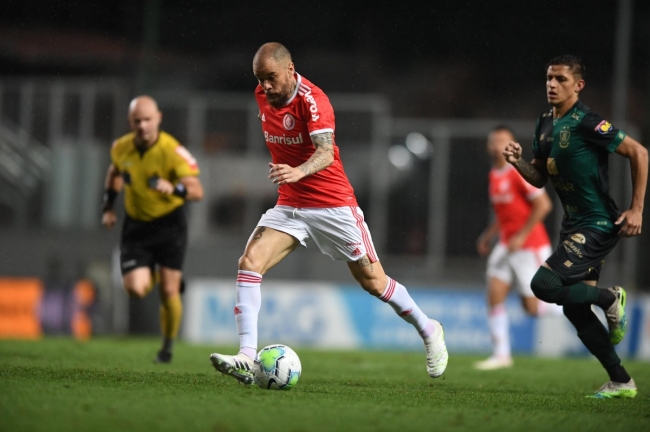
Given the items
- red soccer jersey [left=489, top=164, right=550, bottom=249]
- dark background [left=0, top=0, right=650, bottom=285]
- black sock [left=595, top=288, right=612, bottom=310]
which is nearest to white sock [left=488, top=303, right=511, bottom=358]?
red soccer jersey [left=489, top=164, right=550, bottom=249]

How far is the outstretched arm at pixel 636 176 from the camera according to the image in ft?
21.1

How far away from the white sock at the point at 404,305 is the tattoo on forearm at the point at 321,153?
1.23 metres

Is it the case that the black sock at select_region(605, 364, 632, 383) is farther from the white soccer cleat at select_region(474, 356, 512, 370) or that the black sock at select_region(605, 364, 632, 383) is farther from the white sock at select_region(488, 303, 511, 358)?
the white sock at select_region(488, 303, 511, 358)

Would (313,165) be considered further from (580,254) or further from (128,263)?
(128,263)

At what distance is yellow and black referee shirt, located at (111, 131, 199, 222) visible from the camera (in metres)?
8.51

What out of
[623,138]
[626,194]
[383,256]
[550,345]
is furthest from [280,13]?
[623,138]

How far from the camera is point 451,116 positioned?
822 inches

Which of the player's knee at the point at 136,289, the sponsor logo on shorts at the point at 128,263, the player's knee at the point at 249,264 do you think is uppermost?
the player's knee at the point at 249,264

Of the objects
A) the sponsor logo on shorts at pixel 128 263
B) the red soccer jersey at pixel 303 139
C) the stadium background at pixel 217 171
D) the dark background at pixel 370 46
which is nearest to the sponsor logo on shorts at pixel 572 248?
the red soccer jersey at pixel 303 139

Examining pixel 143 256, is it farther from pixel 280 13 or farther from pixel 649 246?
pixel 280 13

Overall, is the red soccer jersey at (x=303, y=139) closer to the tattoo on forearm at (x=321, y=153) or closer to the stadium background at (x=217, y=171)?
the tattoo on forearm at (x=321, y=153)

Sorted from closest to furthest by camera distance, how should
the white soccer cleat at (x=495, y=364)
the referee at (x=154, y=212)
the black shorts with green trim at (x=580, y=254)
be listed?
1. the black shorts with green trim at (x=580, y=254)
2. the referee at (x=154, y=212)
3. the white soccer cleat at (x=495, y=364)

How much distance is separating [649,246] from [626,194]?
3.84 feet

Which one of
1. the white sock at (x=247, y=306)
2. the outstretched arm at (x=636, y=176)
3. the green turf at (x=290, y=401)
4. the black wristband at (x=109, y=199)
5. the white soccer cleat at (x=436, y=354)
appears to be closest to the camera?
the green turf at (x=290, y=401)
